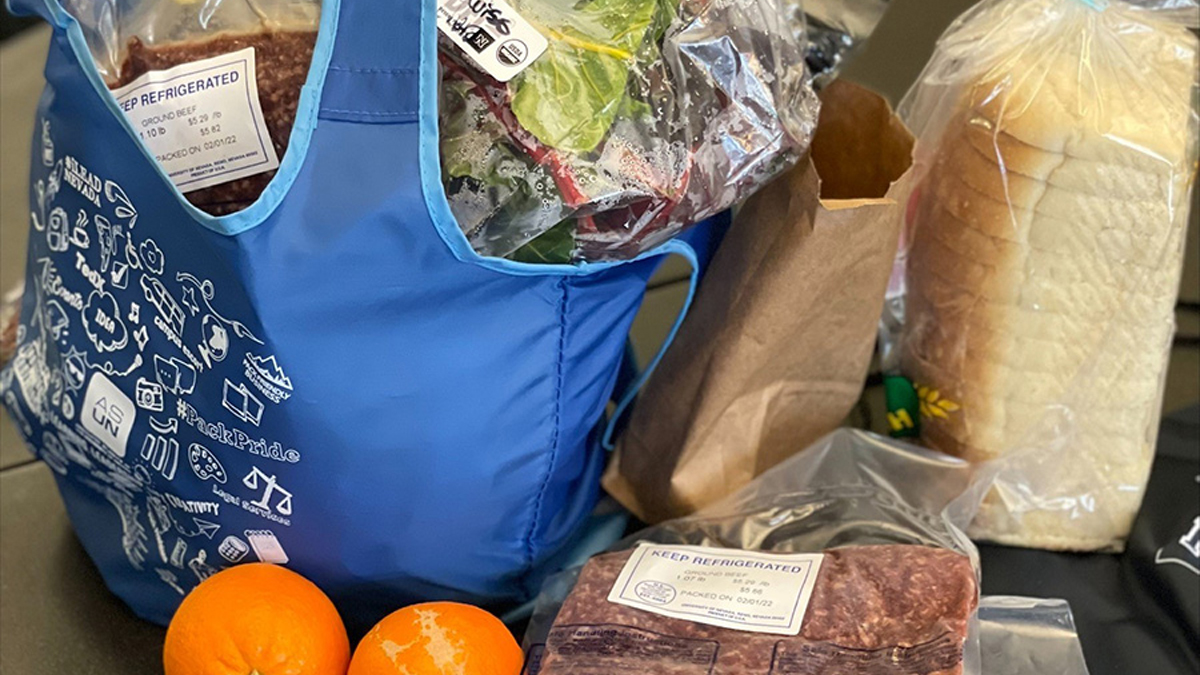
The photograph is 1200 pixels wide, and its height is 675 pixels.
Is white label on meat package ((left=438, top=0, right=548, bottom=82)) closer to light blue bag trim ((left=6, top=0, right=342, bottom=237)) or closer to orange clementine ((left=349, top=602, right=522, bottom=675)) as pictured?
light blue bag trim ((left=6, top=0, right=342, bottom=237))

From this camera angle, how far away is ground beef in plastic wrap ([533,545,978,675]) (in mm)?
645

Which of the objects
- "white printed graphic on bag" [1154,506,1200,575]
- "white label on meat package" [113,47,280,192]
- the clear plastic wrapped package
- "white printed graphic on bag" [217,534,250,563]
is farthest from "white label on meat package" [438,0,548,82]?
"white printed graphic on bag" [1154,506,1200,575]

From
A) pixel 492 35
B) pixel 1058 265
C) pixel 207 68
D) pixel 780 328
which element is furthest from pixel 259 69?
pixel 1058 265

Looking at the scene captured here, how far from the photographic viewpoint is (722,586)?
2.31 ft

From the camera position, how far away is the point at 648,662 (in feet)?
2.16

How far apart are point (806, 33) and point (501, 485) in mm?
356

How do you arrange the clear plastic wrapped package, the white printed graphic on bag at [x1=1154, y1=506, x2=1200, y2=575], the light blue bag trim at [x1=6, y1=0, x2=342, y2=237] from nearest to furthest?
the light blue bag trim at [x1=6, y1=0, x2=342, y2=237] < the clear plastic wrapped package < the white printed graphic on bag at [x1=1154, y1=506, x2=1200, y2=575]

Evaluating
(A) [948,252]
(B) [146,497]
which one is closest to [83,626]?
(B) [146,497]

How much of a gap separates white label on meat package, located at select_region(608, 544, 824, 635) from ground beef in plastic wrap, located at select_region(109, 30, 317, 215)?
31cm

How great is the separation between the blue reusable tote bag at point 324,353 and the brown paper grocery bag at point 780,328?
0.25ft

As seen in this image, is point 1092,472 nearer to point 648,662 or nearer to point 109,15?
point 648,662

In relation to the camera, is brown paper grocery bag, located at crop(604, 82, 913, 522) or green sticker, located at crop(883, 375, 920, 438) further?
green sticker, located at crop(883, 375, 920, 438)

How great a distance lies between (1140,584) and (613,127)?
1.63 feet

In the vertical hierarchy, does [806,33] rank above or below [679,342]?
above
